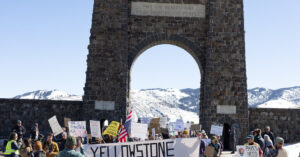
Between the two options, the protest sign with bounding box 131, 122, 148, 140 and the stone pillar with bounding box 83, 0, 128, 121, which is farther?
the stone pillar with bounding box 83, 0, 128, 121

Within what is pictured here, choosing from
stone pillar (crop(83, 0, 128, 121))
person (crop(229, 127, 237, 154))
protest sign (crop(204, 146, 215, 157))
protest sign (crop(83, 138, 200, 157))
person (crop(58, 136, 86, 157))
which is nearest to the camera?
person (crop(58, 136, 86, 157))

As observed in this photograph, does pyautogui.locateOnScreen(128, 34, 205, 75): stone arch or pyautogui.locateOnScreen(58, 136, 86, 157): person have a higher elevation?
pyautogui.locateOnScreen(128, 34, 205, 75): stone arch

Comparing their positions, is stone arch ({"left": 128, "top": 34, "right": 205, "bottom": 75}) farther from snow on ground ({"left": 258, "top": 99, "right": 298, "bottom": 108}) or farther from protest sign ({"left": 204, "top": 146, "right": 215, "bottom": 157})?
snow on ground ({"left": 258, "top": 99, "right": 298, "bottom": 108})

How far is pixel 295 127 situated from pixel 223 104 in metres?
4.74

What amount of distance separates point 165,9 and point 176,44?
7.19 feet

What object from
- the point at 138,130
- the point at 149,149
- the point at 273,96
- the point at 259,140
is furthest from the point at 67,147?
the point at 273,96

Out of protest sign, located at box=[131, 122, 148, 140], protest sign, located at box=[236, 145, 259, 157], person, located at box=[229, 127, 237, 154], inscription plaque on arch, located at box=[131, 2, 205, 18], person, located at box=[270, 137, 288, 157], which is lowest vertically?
person, located at box=[229, 127, 237, 154]

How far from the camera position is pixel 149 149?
1180cm

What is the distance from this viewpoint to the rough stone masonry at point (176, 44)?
2523 cm

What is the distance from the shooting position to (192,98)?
179 meters

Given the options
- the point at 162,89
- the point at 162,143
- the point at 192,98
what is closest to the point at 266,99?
the point at 192,98

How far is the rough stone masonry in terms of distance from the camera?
2523cm

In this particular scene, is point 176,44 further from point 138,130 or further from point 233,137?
point 138,130

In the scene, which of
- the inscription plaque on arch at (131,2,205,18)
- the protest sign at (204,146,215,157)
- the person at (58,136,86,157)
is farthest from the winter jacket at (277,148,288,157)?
the inscription plaque on arch at (131,2,205,18)
